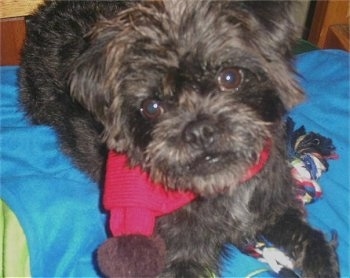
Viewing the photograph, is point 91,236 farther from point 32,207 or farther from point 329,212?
point 329,212

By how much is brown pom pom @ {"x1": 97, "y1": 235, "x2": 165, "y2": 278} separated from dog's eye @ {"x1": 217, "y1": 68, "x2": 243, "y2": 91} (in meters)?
0.60

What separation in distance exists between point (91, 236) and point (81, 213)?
0.13 meters

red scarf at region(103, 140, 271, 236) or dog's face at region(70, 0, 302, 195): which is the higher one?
dog's face at region(70, 0, 302, 195)

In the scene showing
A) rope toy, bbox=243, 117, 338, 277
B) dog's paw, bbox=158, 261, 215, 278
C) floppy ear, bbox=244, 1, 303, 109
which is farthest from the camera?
rope toy, bbox=243, 117, 338, 277

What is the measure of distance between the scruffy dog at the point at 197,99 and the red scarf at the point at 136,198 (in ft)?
0.17

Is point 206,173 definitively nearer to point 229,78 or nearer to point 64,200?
point 229,78

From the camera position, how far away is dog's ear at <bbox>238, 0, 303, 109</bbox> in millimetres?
1891

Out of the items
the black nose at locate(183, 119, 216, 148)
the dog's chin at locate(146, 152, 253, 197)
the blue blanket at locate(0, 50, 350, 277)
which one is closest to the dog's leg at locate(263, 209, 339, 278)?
the blue blanket at locate(0, 50, 350, 277)

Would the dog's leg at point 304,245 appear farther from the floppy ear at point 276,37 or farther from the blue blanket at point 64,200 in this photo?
the floppy ear at point 276,37

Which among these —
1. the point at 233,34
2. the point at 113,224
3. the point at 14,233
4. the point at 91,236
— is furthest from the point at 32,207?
the point at 233,34

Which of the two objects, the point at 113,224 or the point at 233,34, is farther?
the point at 113,224

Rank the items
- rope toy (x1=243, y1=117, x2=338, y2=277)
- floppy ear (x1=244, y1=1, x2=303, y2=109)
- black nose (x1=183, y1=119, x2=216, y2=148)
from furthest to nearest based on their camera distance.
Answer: rope toy (x1=243, y1=117, x2=338, y2=277)
floppy ear (x1=244, y1=1, x2=303, y2=109)
black nose (x1=183, y1=119, x2=216, y2=148)

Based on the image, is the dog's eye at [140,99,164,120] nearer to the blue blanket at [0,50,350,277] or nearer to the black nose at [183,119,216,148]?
the black nose at [183,119,216,148]

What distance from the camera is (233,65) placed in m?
1.84
